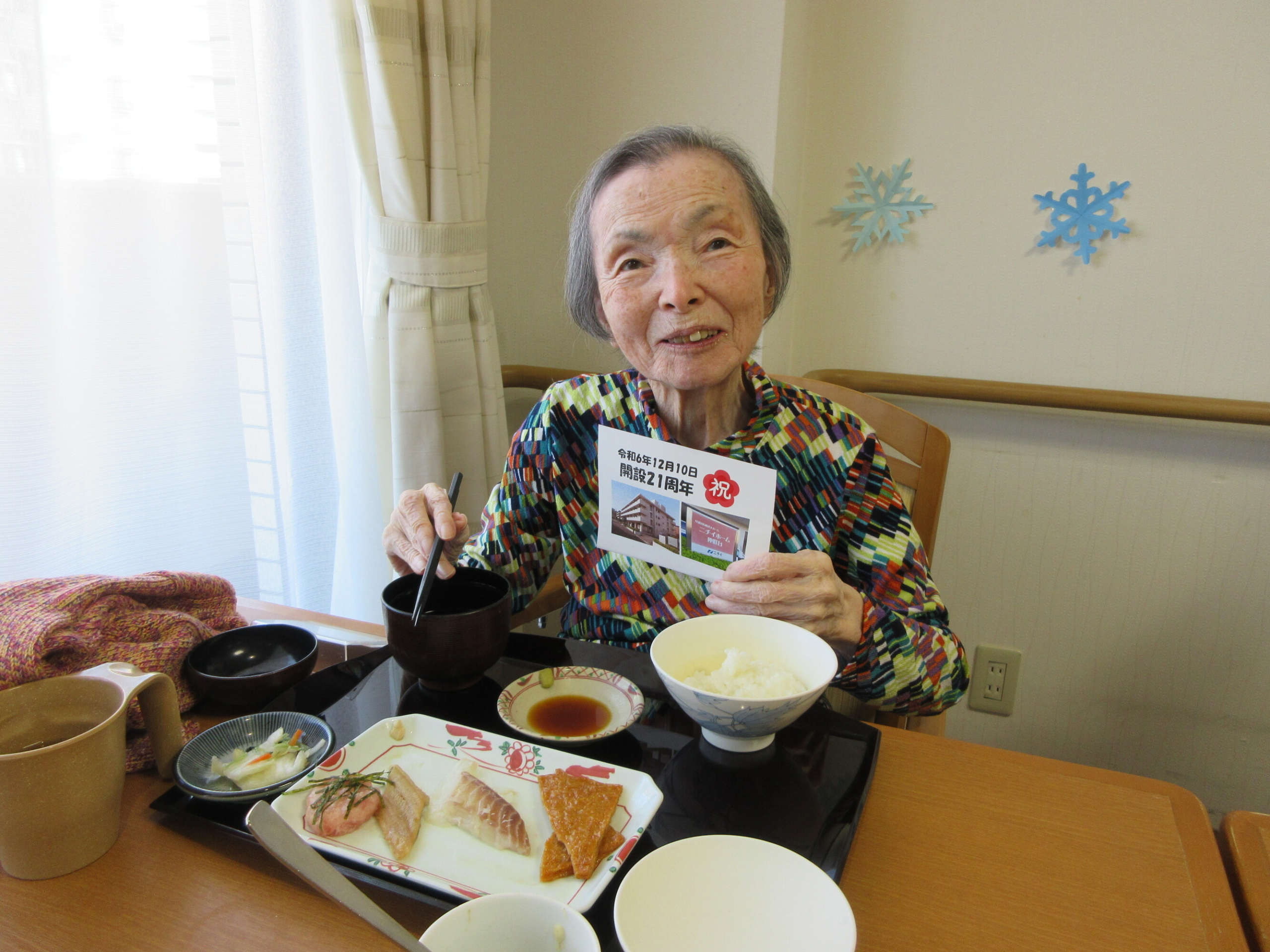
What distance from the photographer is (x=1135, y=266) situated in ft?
5.77

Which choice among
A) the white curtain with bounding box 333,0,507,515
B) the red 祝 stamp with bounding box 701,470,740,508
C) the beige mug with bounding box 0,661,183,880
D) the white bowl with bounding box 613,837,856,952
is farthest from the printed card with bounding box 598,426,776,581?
the white curtain with bounding box 333,0,507,515

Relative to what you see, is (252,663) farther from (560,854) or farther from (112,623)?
(560,854)

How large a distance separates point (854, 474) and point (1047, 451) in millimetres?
1087

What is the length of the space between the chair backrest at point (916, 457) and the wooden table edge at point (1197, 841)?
0.54 metres

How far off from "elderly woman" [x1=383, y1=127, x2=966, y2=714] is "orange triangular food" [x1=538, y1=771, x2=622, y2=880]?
386 mm

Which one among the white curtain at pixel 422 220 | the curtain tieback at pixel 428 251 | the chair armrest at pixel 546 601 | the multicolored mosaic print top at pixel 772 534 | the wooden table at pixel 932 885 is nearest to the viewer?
the wooden table at pixel 932 885

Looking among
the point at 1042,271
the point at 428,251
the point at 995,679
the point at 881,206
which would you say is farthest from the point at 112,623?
the point at 995,679

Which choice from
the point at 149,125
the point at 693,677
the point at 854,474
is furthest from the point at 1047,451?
the point at 149,125

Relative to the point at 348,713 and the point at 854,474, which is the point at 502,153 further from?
the point at 348,713

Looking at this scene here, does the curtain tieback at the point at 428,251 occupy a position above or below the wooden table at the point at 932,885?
above

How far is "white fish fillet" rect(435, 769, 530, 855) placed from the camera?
25.7 inches

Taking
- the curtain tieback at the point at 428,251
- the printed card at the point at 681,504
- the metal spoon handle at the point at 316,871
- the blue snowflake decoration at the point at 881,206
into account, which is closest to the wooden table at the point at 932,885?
the metal spoon handle at the point at 316,871

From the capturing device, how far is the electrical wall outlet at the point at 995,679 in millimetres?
2111

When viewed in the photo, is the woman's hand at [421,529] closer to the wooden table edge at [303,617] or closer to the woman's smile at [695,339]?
the wooden table edge at [303,617]
